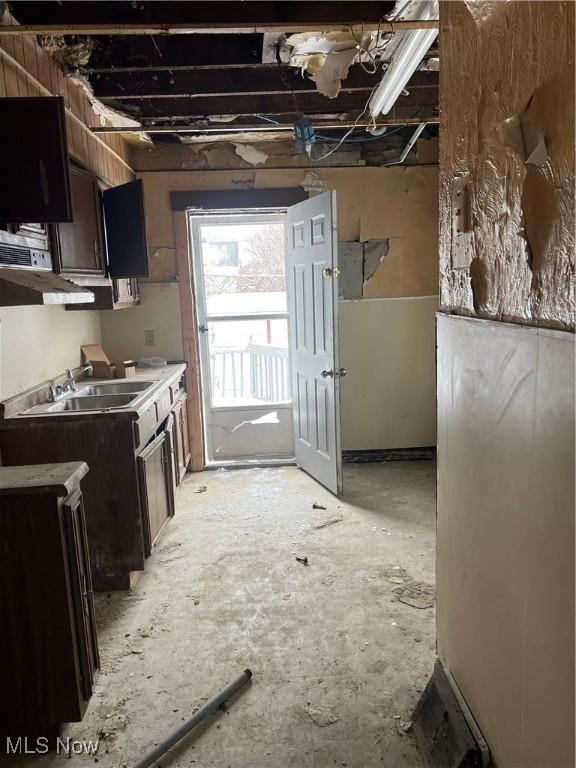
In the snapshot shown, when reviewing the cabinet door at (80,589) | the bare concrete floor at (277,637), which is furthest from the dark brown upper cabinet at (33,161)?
the bare concrete floor at (277,637)

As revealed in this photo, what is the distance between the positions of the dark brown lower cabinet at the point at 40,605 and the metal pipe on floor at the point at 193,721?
275 millimetres

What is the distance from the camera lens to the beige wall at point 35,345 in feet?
8.45

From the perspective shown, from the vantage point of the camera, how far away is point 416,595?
2.58 m

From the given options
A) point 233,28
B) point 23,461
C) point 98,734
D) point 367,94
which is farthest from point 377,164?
point 98,734

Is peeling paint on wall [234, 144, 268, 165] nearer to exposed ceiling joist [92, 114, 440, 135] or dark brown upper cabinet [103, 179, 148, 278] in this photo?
exposed ceiling joist [92, 114, 440, 135]

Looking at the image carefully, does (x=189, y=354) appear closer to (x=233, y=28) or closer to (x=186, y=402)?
(x=186, y=402)

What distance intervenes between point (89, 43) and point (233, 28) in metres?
0.96

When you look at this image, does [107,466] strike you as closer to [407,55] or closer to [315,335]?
[315,335]

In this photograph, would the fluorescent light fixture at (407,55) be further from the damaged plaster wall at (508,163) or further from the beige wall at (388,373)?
the beige wall at (388,373)

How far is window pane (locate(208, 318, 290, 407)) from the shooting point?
5008mm

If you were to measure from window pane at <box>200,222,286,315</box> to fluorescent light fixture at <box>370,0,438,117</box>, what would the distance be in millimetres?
2151

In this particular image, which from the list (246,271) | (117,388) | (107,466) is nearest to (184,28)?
(107,466)

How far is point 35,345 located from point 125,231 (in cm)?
90

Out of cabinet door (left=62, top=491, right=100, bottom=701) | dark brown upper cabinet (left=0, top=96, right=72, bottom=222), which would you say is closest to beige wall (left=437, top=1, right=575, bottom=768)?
cabinet door (left=62, top=491, right=100, bottom=701)
